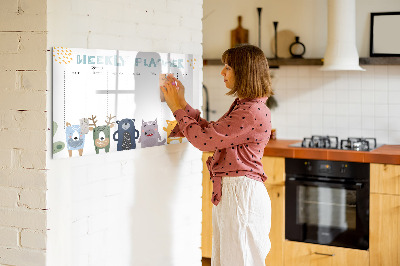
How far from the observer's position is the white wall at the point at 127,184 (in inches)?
93.6

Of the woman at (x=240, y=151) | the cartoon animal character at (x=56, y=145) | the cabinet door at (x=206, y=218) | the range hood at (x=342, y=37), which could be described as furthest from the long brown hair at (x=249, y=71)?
the cabinet door at (x=206, y=218)

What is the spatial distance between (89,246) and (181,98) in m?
0.84

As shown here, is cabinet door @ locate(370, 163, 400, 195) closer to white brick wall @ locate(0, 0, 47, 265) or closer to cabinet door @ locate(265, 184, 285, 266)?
cabinet door @ locate(265, 184, 285, 266)

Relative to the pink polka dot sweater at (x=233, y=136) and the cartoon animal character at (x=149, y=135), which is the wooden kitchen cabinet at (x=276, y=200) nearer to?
the pink polka dot sweater at (x=233, y=136)

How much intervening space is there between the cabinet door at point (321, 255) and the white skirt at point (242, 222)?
1600mm

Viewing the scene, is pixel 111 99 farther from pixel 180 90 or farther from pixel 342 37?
pixel 342 37

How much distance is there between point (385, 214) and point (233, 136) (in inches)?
72.3

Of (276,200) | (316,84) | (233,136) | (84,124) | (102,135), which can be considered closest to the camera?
(84,124)

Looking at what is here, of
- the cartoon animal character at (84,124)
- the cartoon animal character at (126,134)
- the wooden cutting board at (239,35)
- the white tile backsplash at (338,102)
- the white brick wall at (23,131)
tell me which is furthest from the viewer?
the wooden cutting board at (239,35)

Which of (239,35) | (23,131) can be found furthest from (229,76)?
(239,35)

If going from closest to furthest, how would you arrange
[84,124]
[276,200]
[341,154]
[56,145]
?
[56,145] → [84,124] → [341,154] → [276,200]

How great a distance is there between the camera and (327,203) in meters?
4.29

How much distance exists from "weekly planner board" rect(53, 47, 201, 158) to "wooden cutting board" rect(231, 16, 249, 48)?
2.10 meters

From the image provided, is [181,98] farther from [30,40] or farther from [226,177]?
[30,40]
